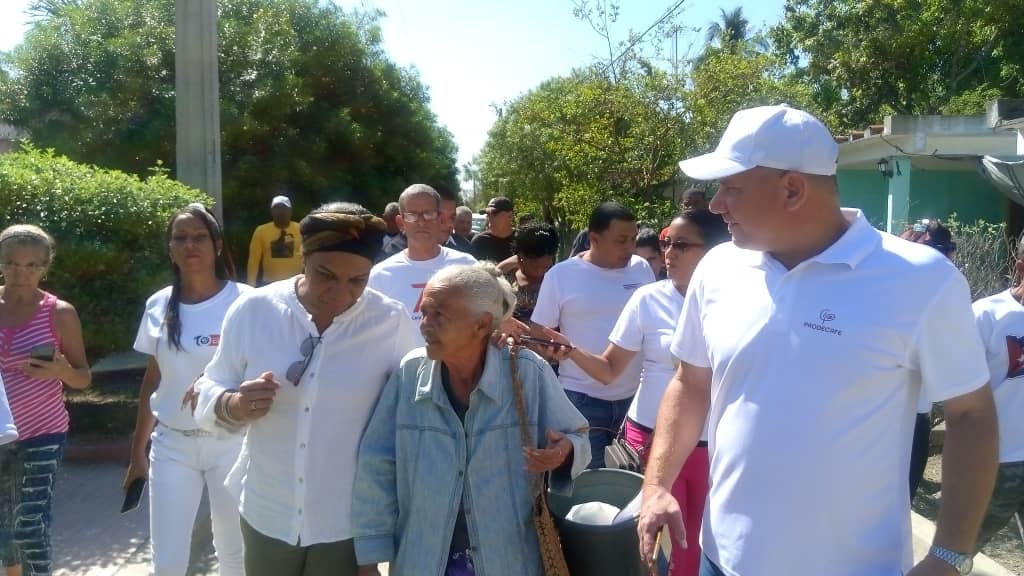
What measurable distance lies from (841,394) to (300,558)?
1.79m

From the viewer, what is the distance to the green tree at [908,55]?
22078 mm

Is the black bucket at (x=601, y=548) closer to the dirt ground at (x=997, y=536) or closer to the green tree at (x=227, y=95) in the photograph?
the dirt ground at (x=997, y=536)

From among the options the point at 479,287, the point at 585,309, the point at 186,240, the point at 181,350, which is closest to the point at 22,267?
the point at 186,240

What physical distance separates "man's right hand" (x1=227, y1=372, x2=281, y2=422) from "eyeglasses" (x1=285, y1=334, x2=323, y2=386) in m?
0.18

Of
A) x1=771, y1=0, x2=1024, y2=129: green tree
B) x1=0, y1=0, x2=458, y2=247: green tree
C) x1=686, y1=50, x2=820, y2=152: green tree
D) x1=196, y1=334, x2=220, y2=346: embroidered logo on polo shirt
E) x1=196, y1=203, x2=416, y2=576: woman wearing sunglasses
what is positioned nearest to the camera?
x1=196, y1=203, x2=416, y2=576: woman wearing sunglasses

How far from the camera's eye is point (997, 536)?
5879 millimetres

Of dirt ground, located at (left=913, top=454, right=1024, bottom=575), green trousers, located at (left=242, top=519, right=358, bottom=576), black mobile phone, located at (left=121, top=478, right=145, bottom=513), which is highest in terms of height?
green trousers, located at (left=242, top=519, right=358, bottom=576)

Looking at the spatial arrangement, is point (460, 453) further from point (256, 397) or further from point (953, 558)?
point (953, 558)

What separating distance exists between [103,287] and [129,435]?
1.37 meters

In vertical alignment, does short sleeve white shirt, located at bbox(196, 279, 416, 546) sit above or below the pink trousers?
above

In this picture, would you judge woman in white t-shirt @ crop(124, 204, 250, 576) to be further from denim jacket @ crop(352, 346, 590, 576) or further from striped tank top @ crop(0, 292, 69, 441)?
denim jacket @ crop(352, 346, 590, 576)

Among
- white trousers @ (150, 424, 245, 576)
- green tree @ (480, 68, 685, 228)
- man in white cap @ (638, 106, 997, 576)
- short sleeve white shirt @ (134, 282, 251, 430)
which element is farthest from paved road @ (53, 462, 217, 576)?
green tree @ (480, 68, 685, 228)

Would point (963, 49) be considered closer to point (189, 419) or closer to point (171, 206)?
point (171, 206)

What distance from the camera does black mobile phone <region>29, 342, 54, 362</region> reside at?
13.8 ft
